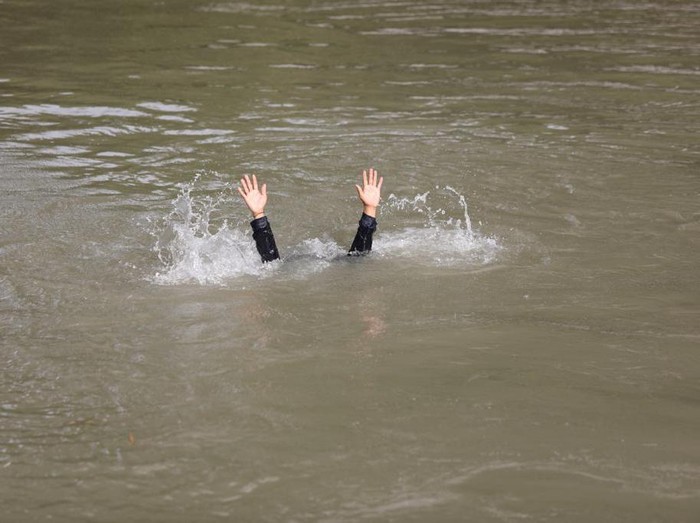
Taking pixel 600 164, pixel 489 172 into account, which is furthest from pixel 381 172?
pixel 600 164

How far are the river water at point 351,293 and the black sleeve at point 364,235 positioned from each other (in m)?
0.18

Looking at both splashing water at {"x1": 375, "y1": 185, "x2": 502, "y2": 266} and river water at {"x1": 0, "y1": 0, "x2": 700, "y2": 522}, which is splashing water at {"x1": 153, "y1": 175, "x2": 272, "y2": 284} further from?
splashing water at {"x1": 375, "y1": 185, "x2": 502, "y2": 266}

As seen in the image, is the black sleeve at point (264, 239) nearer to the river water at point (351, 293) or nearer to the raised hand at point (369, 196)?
the river water at point (351, 293)

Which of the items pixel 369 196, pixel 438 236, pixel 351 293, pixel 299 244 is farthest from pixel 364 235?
pixel 438 236

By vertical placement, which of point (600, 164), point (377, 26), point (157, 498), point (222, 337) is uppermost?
point (377, 26)

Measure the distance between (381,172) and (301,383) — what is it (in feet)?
17.0

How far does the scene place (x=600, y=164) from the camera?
10945 mm

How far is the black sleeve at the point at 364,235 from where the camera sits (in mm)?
8164

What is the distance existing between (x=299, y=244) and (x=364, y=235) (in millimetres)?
835

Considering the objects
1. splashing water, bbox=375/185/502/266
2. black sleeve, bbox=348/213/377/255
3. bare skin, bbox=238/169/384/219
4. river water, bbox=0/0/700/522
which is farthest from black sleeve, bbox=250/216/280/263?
splashing water, bbox=375/185/502/266

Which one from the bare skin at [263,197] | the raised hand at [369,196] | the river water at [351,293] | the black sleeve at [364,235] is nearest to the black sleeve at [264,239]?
the bare skin at [263,197]

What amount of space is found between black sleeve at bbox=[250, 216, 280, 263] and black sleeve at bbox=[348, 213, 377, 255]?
2.10ft

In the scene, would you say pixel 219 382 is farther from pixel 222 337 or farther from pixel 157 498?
pixel 157 498

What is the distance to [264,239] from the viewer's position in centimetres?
807
